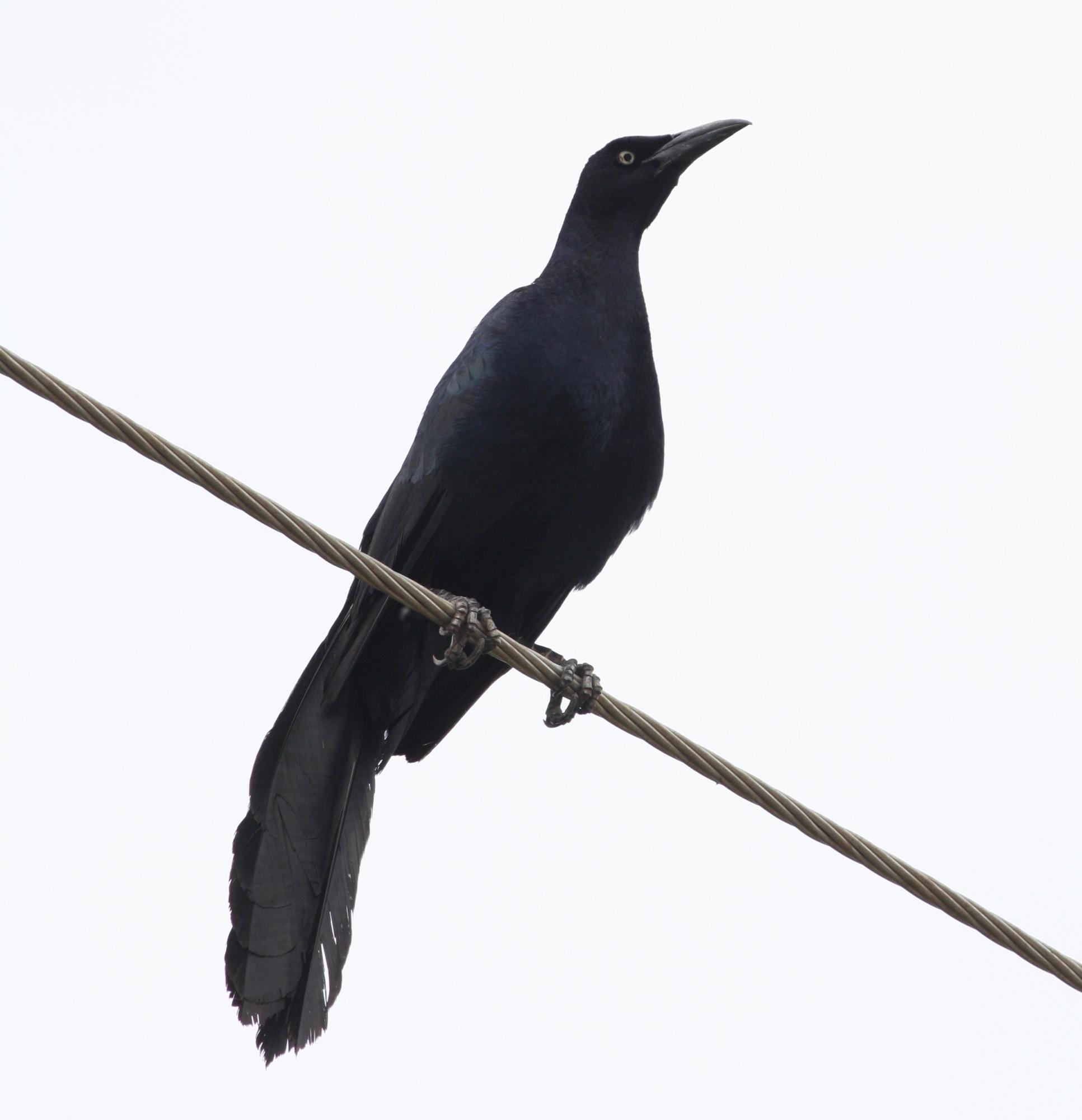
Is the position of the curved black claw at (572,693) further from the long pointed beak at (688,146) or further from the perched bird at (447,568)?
the long pointed beak at (688,146)

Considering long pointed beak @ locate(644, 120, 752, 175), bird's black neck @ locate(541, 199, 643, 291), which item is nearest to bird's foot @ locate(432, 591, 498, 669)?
bird's black neck @ locate(541, 199, 643, 291)

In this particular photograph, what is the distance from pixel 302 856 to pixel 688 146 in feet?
11.1

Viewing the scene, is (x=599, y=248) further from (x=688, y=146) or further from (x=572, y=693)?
(x=572, y=693)

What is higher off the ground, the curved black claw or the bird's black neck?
the bird's black neck

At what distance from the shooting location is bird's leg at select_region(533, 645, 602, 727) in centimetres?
489

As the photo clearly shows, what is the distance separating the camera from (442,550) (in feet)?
17.6

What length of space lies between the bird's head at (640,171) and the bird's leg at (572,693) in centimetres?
229

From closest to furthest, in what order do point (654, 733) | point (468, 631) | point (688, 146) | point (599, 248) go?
point (654, 733)
point (468, 631)
point (599, 248)
point (688, 146)

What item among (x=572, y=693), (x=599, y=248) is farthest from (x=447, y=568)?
(x=599, y=248)

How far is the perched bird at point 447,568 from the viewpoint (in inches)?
198

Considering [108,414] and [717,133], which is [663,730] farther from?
[717,133]

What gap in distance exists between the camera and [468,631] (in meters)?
4.59

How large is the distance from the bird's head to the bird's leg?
229 cm

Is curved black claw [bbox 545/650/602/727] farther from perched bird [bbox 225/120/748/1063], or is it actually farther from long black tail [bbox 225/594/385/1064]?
long black tail [bbox 225/594/385/1064]
